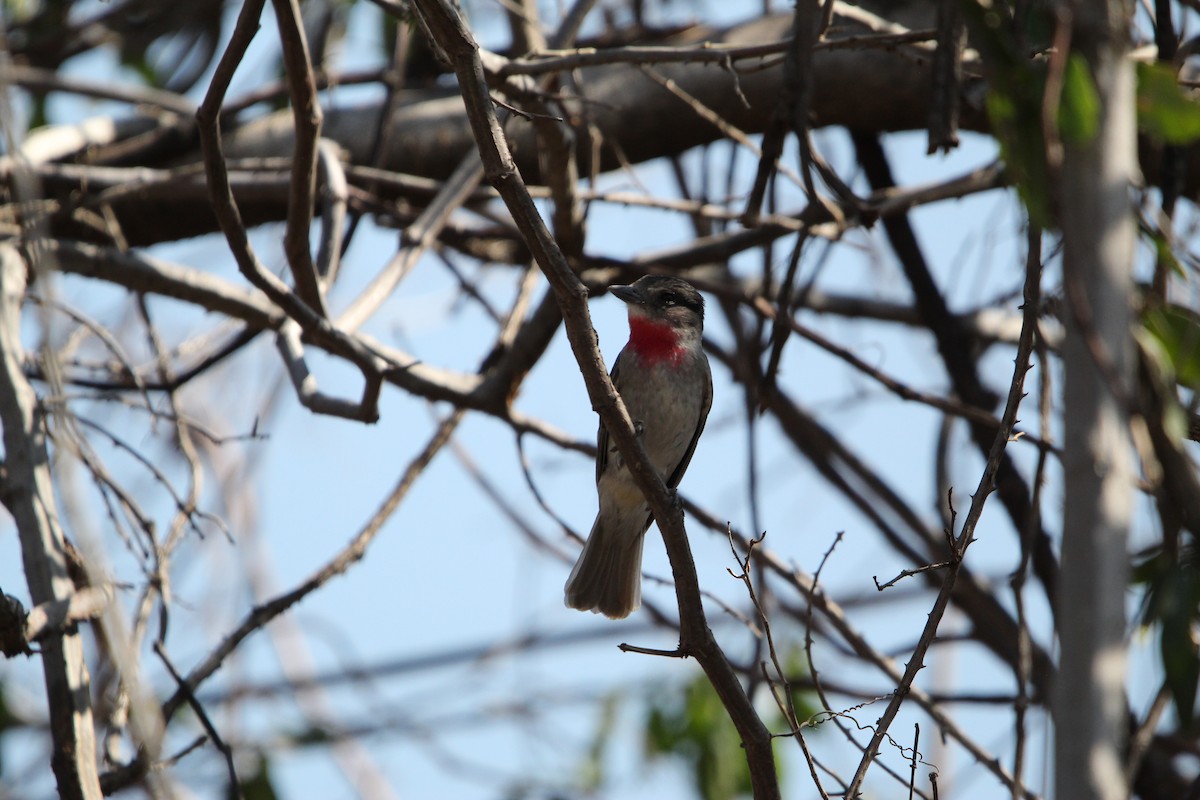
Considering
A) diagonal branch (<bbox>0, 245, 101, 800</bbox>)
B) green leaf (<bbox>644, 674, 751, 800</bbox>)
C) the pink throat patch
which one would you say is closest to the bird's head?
the pink throat patch

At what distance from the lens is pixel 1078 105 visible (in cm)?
168

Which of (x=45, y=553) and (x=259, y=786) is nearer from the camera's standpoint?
(x=45, y=553)

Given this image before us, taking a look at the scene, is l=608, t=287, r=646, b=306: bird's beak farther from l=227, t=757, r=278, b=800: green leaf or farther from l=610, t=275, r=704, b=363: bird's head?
l=227, t=757, r=278, b=800: green leaf

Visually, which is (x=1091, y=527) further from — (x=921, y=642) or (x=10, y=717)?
(x=10, y=717)

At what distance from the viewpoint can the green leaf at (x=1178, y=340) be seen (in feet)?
6.85

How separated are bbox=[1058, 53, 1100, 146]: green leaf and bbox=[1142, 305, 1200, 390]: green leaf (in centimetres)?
62

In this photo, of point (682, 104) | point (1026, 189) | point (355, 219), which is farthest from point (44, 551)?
point (682, 104)

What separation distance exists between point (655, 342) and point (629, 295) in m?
0.32

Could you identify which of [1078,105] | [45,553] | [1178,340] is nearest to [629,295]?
[45,553]

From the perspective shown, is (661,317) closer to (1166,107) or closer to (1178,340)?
(1178,340)

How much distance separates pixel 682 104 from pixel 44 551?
3583mm

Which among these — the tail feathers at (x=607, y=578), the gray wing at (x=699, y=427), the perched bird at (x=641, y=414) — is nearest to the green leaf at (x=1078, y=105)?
the perched bird at (x=641, y=414)

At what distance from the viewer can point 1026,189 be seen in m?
1.93

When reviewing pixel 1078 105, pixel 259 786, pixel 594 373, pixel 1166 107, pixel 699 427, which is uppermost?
pixel 699 427
